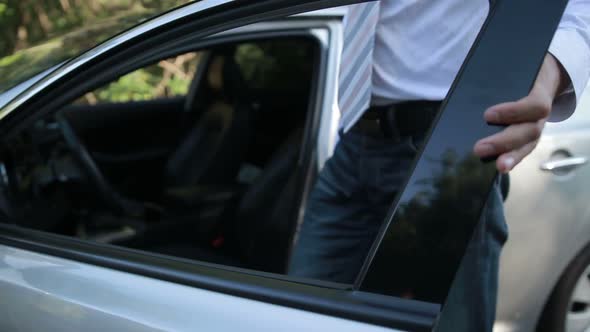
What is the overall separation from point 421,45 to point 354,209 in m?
0.47

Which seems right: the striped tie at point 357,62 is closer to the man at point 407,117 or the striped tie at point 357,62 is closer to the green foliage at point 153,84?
the man at point 407,117

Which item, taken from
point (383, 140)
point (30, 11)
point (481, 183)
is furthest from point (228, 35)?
point (30, 11)

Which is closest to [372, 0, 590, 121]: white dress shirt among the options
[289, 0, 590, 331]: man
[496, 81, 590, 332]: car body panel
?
[289, 0, 590, 331]: man

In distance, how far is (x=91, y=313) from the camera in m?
1.22

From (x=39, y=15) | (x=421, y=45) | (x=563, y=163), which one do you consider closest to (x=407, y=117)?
(x=421, y=45)

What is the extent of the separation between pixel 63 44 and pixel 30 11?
4028mm

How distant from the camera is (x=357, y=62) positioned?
4.84 feet

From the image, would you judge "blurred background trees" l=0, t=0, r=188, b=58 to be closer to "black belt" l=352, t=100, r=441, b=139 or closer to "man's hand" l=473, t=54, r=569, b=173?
"black belt" l=352, t=100, r=441, b=139

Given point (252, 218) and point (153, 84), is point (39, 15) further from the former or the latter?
point (252, 218)

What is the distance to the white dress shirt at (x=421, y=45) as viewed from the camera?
1.37 meters

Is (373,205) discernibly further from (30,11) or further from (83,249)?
(30,11)

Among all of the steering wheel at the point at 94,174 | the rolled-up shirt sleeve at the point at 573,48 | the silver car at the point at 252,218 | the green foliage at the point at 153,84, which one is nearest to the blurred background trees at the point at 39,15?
the green foliage at the point at 153,84

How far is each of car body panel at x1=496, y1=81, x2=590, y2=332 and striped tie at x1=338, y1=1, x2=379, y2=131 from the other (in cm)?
63

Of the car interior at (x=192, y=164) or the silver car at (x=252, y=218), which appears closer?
the silver car at (x=252, y=218)
